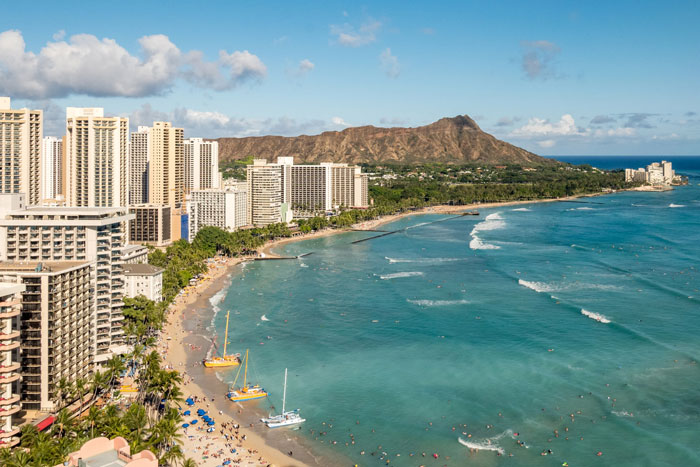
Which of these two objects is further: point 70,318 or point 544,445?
point 70,318

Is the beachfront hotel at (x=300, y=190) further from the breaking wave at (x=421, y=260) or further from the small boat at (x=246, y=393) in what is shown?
the small boat at (x=246, y=393)

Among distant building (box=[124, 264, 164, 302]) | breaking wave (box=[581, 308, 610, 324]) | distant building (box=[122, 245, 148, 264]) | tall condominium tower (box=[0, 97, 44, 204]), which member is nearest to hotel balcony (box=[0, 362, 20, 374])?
distant building (box=[124, 264, 164, 302])

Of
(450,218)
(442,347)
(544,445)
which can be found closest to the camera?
(544,445)

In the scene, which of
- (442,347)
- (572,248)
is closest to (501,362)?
(442,347)

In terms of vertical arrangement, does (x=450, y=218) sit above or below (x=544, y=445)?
above

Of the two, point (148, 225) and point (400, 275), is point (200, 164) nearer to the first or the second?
point (148, 225)

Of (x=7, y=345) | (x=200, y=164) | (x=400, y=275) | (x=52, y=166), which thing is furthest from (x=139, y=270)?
(x=200, y=164)

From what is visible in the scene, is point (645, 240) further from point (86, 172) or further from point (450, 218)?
point (86, 172)
